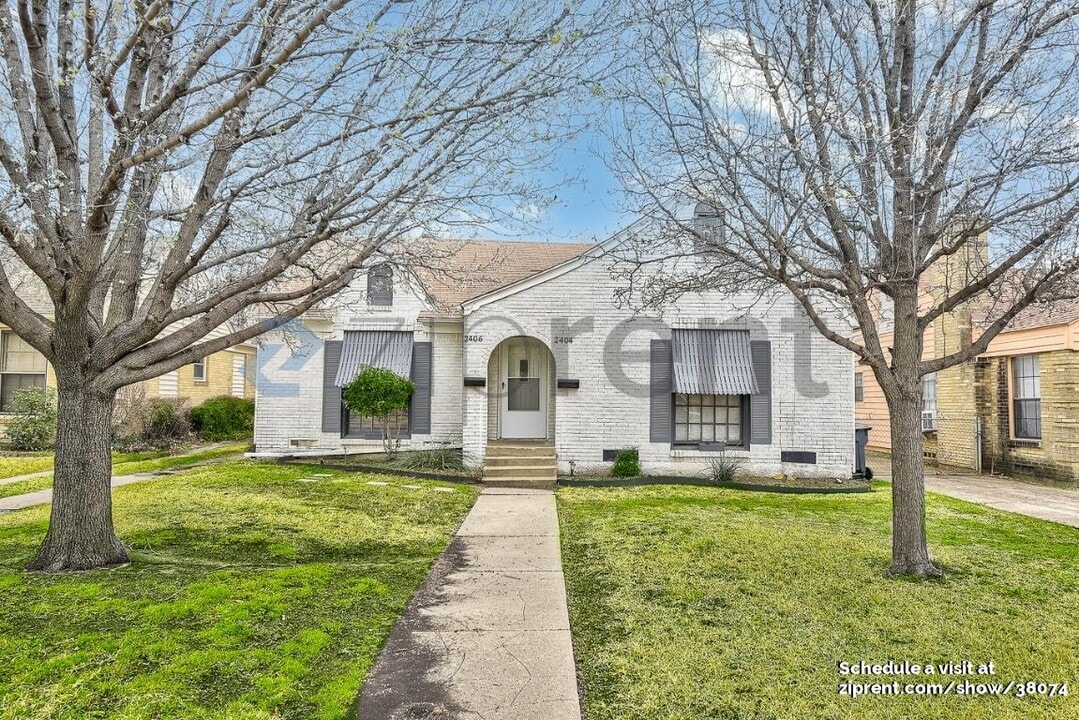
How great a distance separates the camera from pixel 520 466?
41.0 feet

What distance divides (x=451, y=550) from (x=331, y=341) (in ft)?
27.7

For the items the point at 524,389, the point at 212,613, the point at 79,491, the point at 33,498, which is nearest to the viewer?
the point at 212,613

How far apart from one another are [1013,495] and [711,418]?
534 centimetres

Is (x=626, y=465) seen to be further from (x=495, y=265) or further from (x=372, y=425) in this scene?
(x=372, y=425)

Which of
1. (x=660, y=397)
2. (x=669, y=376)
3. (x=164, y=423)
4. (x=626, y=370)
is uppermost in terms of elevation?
(x=626, y=370)

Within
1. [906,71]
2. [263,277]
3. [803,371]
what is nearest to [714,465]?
[803,371]

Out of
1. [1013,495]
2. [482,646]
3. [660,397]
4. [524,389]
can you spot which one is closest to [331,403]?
[524,389]

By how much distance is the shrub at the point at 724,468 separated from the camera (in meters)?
12.4

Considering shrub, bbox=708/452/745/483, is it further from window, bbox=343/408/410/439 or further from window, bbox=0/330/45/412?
window, bbox=0/330/45/412

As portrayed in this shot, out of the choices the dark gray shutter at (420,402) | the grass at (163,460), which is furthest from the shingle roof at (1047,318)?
the grass at (163,460)

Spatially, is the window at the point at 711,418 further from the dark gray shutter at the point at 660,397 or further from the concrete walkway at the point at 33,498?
the concrete walkway at the point at 33,498

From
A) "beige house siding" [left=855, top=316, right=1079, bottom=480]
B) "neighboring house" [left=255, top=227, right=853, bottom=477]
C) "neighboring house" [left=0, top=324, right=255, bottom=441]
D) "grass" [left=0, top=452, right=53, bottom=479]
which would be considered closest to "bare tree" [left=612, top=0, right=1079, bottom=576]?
"neighboring house" [left=255, top=227, right=853, bottom=477]

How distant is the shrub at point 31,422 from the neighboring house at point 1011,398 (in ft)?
66.7

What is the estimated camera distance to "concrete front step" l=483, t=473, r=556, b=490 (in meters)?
12.0
